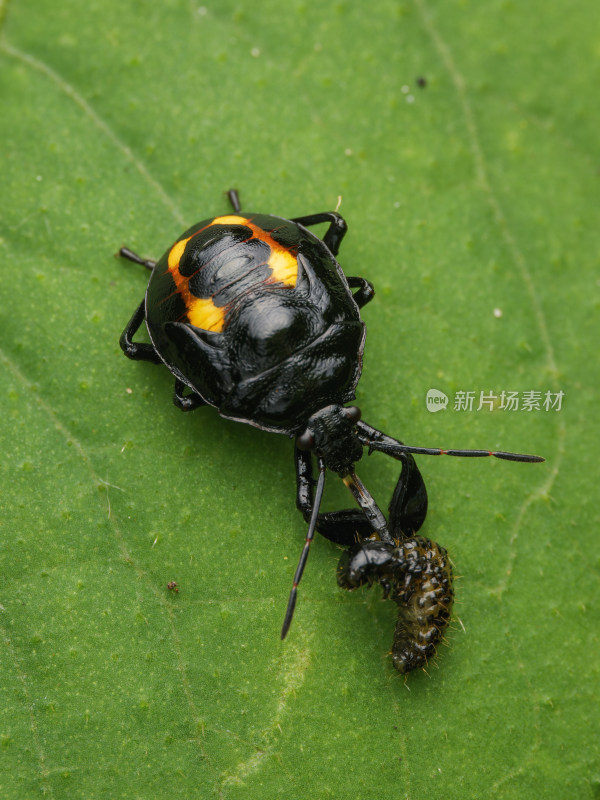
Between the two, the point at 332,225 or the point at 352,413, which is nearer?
the point at 352,413

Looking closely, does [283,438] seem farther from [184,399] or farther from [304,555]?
[304,555]

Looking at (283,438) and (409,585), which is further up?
(283,438)

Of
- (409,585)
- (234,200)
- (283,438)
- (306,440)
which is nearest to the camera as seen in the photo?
(306,440)

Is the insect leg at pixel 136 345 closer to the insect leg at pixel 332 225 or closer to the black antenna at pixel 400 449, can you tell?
the insect leg at pixel 332 225

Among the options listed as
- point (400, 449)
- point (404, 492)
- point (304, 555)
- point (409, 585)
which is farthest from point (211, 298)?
point (409, 585)

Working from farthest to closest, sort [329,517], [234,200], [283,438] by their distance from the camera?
[234,200] < [283,438] < [329,517]

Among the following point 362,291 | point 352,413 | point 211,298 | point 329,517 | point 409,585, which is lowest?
point 409,585

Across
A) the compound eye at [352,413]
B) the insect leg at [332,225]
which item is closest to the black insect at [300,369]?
the compound eye at [352,413]

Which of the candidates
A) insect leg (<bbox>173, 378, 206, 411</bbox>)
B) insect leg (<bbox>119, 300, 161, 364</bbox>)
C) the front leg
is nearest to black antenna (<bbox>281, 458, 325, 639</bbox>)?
the front leg

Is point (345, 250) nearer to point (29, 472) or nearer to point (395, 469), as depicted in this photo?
point (395, 469)
